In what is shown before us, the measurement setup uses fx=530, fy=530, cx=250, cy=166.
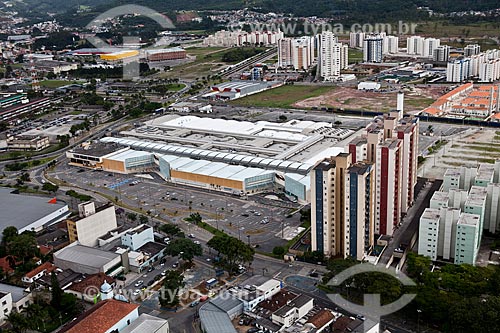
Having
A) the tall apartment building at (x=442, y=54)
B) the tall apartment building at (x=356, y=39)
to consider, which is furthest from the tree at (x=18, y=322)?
Answer: the tall apartment building at (x=356, y=39)


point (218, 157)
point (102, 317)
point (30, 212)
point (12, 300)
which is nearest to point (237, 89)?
point (218, 157)

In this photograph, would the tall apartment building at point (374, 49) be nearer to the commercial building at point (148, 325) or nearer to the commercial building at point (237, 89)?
the commercial building at point (237, 89)

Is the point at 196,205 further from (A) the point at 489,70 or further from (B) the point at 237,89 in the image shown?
(A) the point at 489,70

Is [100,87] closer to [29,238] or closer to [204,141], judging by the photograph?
[204,141]

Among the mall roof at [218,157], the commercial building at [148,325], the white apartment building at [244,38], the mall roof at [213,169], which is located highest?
the white apartment building at [244,38]

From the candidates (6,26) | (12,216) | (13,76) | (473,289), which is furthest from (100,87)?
(6,26)
